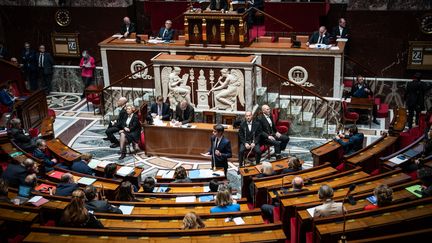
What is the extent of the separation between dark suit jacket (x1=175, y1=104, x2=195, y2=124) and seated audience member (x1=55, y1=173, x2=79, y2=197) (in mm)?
4254

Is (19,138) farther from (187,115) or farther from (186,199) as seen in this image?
(186,199)

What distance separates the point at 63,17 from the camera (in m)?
18.3

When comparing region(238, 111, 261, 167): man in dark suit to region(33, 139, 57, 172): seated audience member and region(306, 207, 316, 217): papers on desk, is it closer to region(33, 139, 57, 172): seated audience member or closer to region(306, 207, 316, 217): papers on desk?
region(33, 139, 57, 172): seated audience member

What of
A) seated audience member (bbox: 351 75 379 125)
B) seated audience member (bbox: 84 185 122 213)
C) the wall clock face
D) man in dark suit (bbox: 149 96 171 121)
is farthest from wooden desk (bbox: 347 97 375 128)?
the wall clock face

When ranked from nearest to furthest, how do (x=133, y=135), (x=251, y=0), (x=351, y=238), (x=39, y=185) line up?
(x=351, y=238) → (x=39, y=185) → (x=133, y=135) → (x=251, y=0)

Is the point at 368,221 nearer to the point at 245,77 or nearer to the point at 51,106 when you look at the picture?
the point at 245,77

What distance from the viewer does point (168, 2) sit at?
17.5 metres

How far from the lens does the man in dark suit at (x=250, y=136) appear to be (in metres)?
11.9

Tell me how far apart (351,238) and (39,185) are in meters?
5.43

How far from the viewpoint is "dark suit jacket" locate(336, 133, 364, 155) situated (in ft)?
36.6

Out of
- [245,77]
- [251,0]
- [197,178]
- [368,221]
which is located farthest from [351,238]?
[251,0]

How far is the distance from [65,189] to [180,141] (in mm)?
4274

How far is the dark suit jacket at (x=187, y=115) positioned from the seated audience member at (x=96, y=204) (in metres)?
4.87

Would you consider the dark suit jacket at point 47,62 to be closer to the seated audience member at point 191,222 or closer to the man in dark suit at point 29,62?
the man in dark suit at point 29,62
